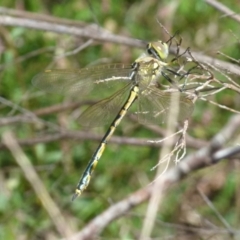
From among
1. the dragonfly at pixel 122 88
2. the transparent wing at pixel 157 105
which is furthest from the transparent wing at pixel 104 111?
the transparent wing at pixel 157 105

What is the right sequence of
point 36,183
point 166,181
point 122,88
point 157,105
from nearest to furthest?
1. point 157,105
2. point 122,88
3. point 166,181
4. point 36,183

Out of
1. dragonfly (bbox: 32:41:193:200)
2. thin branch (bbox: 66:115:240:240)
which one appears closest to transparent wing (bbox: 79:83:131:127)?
dragonfly (bbox: 32:41:193:200)

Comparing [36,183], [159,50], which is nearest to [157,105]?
[159,50]

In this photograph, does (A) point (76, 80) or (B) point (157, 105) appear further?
(A) point (76, 80)

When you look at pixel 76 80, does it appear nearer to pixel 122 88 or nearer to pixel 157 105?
pixel 122 88

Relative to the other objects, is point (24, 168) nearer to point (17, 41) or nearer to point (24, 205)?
point (24, 205)

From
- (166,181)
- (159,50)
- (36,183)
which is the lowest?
(166,181)

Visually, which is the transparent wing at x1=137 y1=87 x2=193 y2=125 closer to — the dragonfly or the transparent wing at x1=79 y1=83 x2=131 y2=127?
the dragonfly

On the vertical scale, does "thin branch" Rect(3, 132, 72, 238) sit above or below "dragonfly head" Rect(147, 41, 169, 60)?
above
